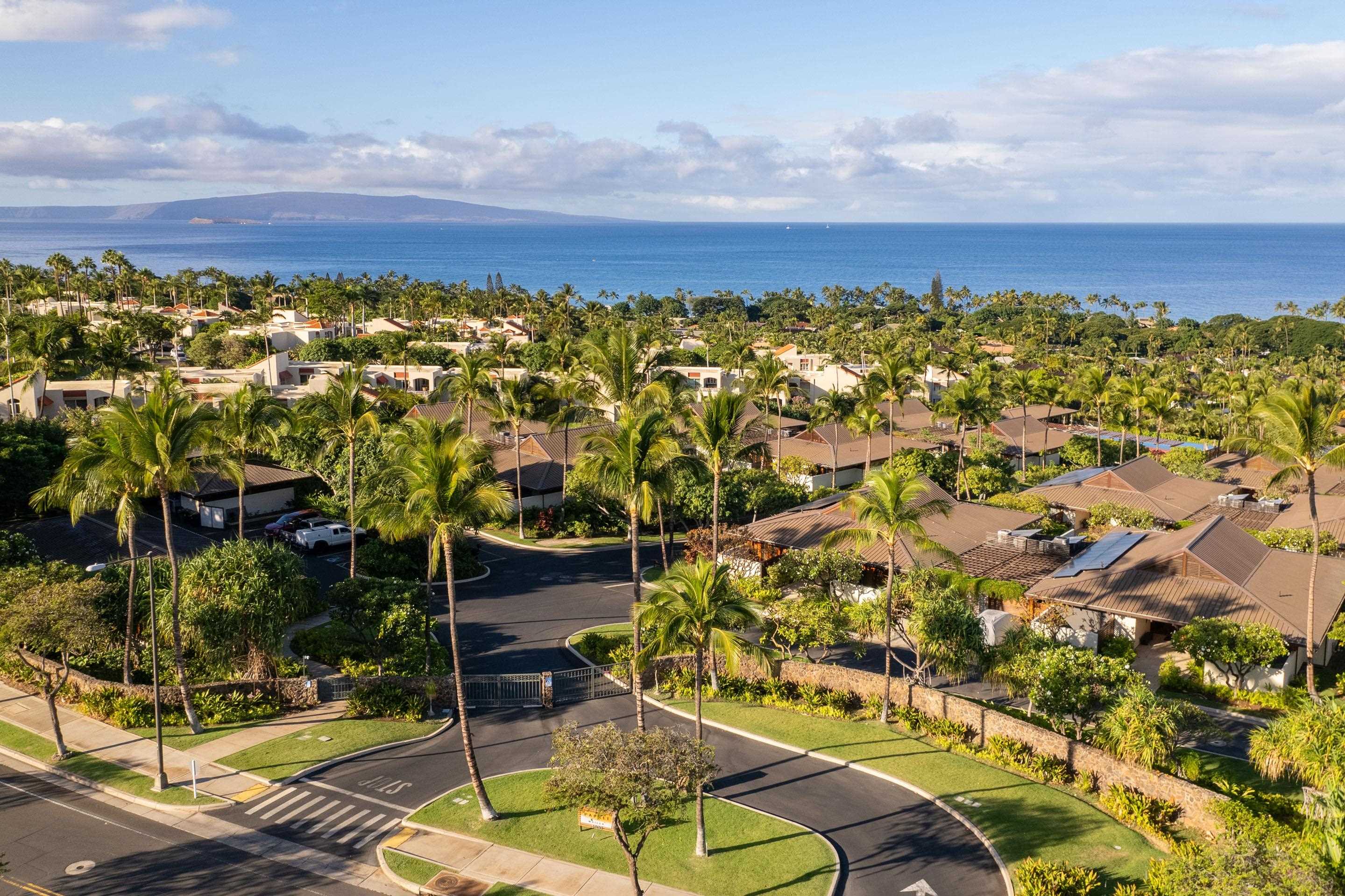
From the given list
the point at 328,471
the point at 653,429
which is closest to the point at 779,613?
the point at 653,429

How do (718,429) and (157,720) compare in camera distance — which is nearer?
(157,720)

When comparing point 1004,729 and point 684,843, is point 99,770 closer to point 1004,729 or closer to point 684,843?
point 684,843

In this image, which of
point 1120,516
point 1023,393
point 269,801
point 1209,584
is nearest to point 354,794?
point 269,801

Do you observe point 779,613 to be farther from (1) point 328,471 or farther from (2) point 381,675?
(1) point 328,471

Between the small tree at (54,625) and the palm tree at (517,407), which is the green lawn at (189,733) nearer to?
the small tree at (54,625)

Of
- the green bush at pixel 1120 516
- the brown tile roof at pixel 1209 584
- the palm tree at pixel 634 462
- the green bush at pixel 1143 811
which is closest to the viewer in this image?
the green bush at pixel 1143 811

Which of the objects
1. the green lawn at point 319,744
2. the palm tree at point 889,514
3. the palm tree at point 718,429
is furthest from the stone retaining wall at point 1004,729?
the green lawn at point 319,744

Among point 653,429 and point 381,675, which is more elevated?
point 653,429
